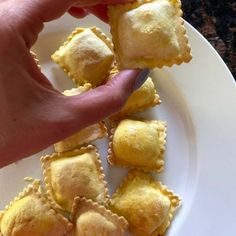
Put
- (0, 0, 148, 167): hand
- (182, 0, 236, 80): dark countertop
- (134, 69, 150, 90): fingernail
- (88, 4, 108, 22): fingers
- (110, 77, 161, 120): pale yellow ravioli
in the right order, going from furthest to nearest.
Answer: (182, 0, 236, 80): dark countertop
(110, 77, 161, 120): pale yellow ravioli
(88, 4, 108, 22): fingers
(134, 69, 150, 90): fingernail
(0, 0, 148, 167): hand

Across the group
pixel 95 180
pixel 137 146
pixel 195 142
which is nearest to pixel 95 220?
pixel 95 180

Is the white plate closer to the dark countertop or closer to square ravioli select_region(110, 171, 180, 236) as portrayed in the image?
square ravioli select_region(110, 171, 180, 236)

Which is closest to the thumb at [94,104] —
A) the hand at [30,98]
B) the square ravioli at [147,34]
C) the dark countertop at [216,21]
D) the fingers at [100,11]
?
the hand at [30,98]

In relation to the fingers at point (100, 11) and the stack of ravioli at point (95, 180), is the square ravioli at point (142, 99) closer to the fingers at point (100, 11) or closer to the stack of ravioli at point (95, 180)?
the stack of ravioli at point (95, 180)

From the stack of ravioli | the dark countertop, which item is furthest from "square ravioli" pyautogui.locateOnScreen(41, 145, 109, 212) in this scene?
the dark countertop

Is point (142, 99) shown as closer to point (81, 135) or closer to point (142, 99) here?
point (142, 99)

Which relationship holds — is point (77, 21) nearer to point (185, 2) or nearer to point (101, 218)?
point (185, 2)

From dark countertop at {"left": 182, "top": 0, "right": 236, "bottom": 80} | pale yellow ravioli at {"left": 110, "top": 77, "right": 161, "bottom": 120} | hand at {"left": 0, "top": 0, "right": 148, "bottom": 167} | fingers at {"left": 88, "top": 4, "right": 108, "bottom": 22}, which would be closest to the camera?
hand at {"left": 0, "top": 0, "right": 148, "bottom": 167}

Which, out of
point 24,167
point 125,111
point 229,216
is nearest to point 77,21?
point 125,111
